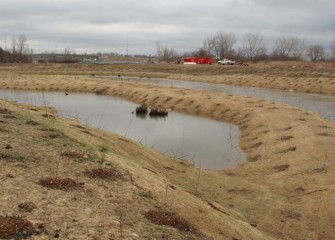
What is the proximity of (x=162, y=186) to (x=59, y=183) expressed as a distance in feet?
11.7

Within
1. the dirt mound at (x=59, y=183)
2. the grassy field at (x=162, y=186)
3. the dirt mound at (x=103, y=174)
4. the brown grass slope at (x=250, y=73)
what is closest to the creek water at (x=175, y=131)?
the grassy field at (x=162, y=186)

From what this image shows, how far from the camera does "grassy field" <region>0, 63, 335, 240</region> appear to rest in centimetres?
928

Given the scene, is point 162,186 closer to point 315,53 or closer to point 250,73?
point 250,73

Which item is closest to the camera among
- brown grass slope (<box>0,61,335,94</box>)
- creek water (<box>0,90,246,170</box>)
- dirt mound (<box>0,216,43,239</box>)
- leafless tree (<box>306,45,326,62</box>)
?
dirt mound (<box>0,216,43,239</box>)

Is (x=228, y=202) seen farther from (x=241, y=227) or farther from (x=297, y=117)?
(x=297, y=117)

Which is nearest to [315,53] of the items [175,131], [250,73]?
[250,73]

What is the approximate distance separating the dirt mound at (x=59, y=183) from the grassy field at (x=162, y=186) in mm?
28

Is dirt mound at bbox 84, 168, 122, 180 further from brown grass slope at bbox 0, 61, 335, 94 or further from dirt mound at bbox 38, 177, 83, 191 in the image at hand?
brown grass slope at bbox 0, 61, 335, 94

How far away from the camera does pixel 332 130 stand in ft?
94.3

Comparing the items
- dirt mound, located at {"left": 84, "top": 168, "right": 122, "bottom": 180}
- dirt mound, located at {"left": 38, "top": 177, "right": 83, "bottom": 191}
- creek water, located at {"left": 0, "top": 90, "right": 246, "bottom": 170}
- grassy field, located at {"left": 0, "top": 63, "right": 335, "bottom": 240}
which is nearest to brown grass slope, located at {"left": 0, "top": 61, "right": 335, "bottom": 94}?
creek water, located at {"left": 0, "top": 90, "right": 246, "bottom": 170}

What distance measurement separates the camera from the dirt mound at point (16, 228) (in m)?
7.62

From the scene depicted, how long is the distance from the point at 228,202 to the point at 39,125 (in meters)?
8.84

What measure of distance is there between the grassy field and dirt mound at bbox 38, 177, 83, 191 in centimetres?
3

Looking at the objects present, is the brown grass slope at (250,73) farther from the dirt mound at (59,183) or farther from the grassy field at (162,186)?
the dirt mound at (59,183)
